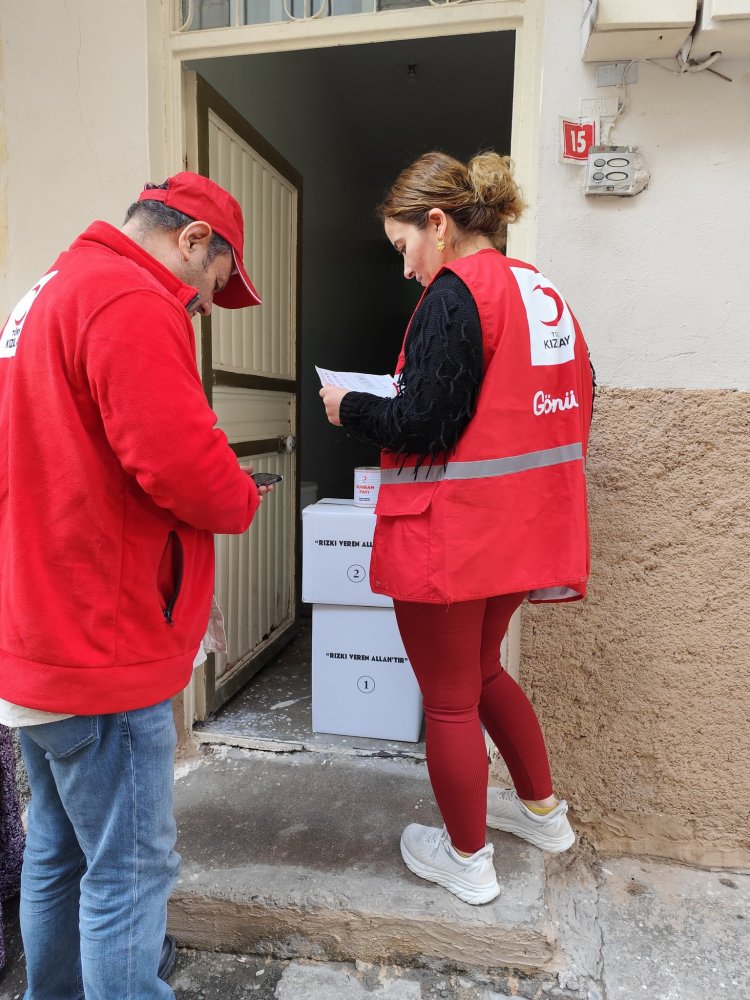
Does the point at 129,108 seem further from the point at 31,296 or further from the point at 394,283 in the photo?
the point at 394,283

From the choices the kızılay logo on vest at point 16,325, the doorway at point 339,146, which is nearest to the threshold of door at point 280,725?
the doorway at point 339,146

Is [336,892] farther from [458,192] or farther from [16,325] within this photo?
[458,192]

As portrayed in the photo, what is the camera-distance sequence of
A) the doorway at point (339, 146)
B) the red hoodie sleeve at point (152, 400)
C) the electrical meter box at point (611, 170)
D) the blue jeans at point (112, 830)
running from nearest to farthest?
the red hoodie sleeve at point (152, 400) → the blue jeans at point (112, 830) → the electrical meter box at point (611, 170) → the doorway at point (339, 146)

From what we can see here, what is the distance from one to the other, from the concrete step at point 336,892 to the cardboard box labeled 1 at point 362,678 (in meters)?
0.39

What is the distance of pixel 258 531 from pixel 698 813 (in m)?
1.98

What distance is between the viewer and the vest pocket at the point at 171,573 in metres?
1.20

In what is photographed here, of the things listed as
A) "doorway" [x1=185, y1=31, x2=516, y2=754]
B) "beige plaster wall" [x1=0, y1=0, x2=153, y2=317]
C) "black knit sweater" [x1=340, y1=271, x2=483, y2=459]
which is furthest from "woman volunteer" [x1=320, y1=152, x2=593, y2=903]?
"beige plaster wall" [x1=0, y1=0, x2=153, y2=317]

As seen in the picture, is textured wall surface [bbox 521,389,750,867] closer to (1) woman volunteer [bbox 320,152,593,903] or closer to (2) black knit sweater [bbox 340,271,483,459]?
(1) woman volunteer [bbox 320,152,593,903]

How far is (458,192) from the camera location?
1.48m

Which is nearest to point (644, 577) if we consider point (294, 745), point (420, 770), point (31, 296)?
point (420, 770)

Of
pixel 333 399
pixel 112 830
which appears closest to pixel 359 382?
pixel 333 399

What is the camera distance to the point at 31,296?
46.7 inches

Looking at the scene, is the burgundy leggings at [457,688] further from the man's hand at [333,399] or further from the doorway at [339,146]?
the doorway at [339,146]

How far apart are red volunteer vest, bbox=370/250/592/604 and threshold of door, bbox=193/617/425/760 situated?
1.19 meters
